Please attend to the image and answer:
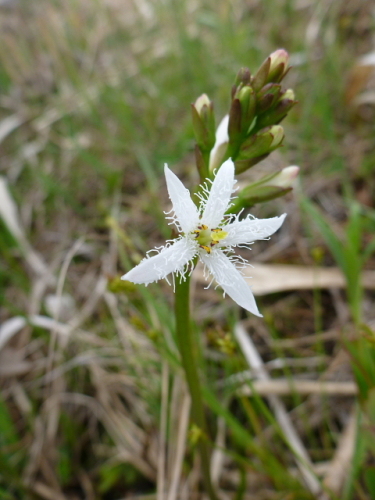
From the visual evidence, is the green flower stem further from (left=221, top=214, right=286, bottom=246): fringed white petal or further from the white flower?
(left=221, top=214, right=286, bottom=246): fringed white petal

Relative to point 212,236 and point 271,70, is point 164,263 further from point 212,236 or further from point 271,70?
point 271,70

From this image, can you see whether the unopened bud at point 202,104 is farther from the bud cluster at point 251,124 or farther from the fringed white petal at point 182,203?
the fringed white petal at point 182,203

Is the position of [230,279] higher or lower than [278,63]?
lower

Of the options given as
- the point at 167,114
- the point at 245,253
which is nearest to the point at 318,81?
the point at 167,114

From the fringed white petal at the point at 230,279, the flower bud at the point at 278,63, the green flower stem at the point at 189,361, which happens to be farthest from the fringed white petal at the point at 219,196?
the flower bud at the point at 278,63

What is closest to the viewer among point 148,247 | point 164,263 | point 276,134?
point 164,263

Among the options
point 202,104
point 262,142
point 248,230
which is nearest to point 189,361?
point 248,230
